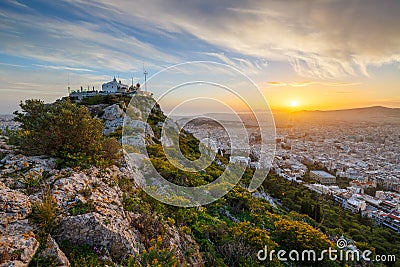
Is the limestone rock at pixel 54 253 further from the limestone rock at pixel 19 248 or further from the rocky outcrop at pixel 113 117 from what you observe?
the rocky outcrop at pixel 113 117

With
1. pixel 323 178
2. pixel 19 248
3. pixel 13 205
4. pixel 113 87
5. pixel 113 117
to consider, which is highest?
pixel 113 87

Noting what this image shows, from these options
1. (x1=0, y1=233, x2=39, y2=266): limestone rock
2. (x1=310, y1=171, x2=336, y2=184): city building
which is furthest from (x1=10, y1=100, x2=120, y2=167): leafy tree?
(x1=310, y1=171, x2=336, y2=184): city building

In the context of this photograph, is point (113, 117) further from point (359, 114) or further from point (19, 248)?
point (359, 114)

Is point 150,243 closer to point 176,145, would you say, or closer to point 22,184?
point 22,184

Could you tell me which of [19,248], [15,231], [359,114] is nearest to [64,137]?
[15,231]

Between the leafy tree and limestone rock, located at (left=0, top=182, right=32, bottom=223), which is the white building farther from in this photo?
limestone rock, located at (left=0, top=182, right=32, bottom=223)

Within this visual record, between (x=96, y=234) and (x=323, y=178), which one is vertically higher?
(x=96, y=234)

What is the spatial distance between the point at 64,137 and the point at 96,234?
2918 millimetres

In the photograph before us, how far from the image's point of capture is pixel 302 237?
6.84 m

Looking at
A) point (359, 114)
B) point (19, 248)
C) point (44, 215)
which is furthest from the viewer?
point (359, 114)

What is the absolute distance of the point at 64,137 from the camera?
212 inches

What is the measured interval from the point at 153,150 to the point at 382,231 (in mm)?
19901

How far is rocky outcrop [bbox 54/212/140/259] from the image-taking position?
3347 mm

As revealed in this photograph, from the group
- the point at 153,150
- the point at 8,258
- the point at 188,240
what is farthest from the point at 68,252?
the point at 153,150
